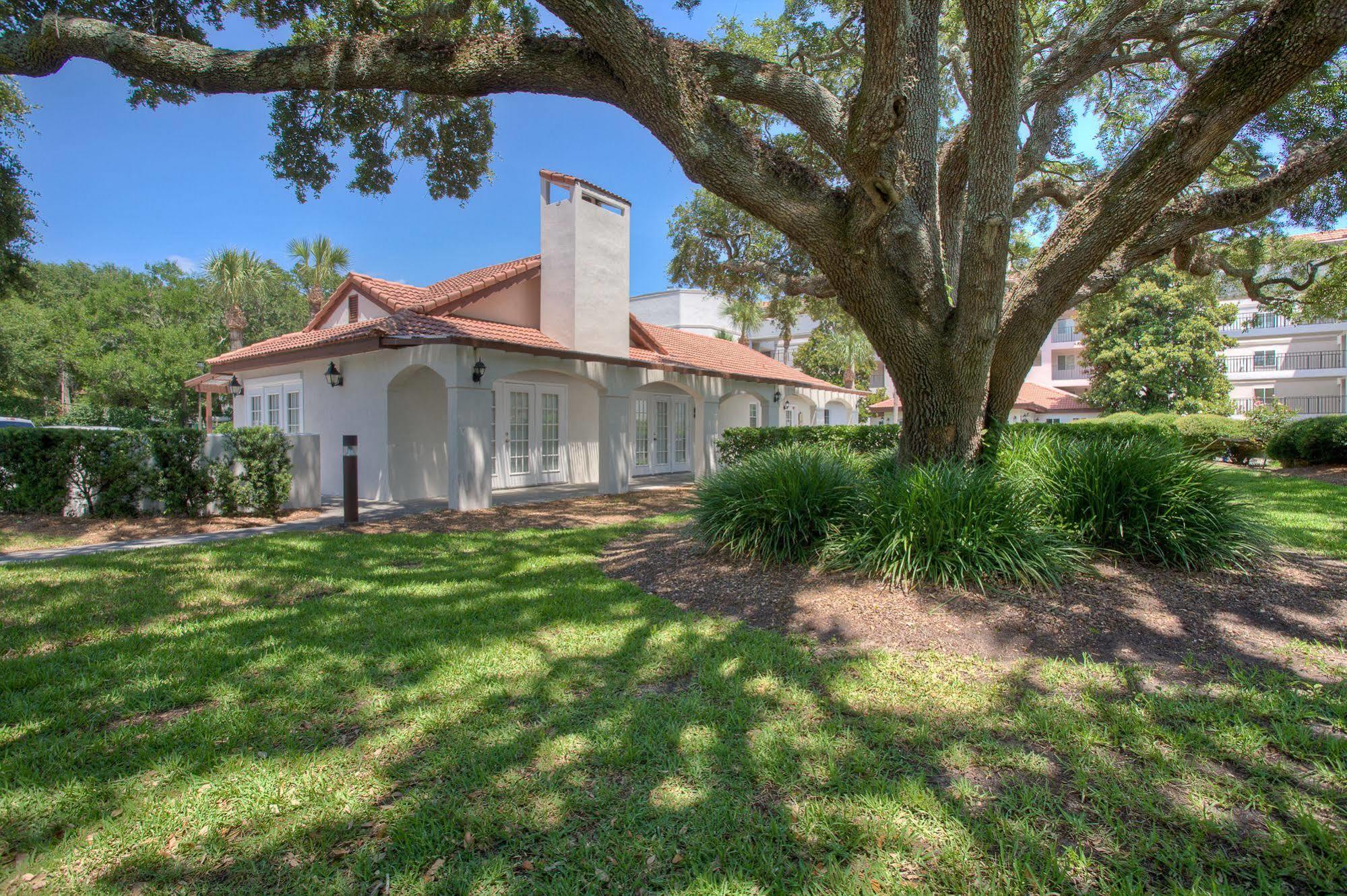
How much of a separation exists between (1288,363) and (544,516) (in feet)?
146

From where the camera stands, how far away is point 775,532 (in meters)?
5.86

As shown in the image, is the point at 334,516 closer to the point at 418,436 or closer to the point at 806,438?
the point at 418,436

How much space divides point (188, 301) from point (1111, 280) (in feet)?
153

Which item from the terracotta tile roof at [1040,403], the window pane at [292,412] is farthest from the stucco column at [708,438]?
the terracotta tile roof at [1040,403]

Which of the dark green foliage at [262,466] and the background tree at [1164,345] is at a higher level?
the background tree at [1164,345]

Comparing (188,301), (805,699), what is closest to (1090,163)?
(805,699)

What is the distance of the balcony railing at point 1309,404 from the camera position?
3338cm

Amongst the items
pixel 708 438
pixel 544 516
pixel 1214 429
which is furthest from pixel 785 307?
pixel 544 516

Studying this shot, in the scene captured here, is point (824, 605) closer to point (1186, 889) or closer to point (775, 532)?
point (775, 532)

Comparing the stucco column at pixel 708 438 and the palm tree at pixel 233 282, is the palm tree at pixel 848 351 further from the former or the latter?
the palm tree at pixel 233 282

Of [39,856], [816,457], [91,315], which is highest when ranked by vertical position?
[91,315]

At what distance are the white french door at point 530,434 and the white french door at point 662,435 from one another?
221cm

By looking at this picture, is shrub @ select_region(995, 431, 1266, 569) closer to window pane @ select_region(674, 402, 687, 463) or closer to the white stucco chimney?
the white stucco chimney

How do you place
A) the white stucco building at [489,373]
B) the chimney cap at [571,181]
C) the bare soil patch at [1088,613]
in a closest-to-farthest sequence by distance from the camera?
1. the bare soil patch at [1088,613]
2. the white stucco building at [489,373]
3. the chimney cap at [571,181]
